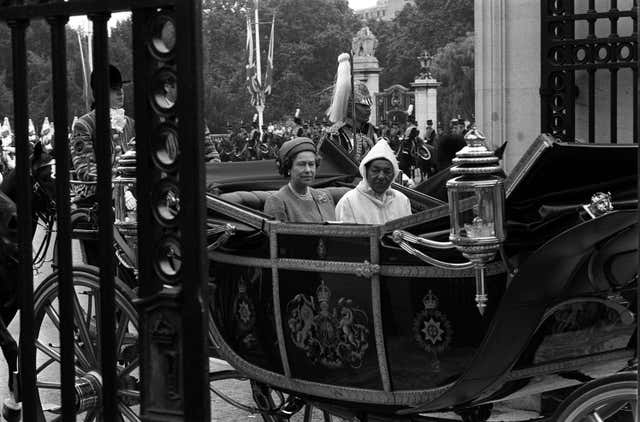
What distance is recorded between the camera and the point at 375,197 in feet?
19.4

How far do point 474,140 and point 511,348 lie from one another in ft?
2.41

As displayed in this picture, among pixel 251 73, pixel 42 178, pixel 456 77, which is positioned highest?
pixel 456 77

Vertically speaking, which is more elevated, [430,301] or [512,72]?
[512,72]

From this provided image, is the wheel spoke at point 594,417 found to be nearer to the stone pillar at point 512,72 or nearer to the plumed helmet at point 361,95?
the stone pillar at point 512,72

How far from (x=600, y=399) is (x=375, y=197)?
2.42 metres

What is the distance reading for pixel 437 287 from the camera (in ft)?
14.0

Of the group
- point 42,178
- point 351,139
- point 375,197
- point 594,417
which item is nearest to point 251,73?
point 351,139

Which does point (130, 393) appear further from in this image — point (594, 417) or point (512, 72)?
point (512, 72)

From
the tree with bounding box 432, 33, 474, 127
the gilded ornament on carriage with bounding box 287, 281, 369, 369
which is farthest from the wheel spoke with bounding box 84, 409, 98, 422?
the tree with bounding box 432, 33, 474, 127

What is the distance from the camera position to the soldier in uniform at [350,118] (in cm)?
968

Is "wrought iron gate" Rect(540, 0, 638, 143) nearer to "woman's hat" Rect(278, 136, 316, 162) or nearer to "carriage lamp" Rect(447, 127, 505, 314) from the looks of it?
"woman's hat" Rect(278, 136, 316, 162)

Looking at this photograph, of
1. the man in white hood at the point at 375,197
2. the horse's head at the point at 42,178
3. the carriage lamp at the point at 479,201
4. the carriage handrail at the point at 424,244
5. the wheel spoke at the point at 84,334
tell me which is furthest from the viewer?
the horse's head at the point at 42,178

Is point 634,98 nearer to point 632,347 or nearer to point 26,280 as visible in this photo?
point 632,347

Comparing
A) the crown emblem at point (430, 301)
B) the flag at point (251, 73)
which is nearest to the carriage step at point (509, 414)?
the crown emblem at point (430, 301)
